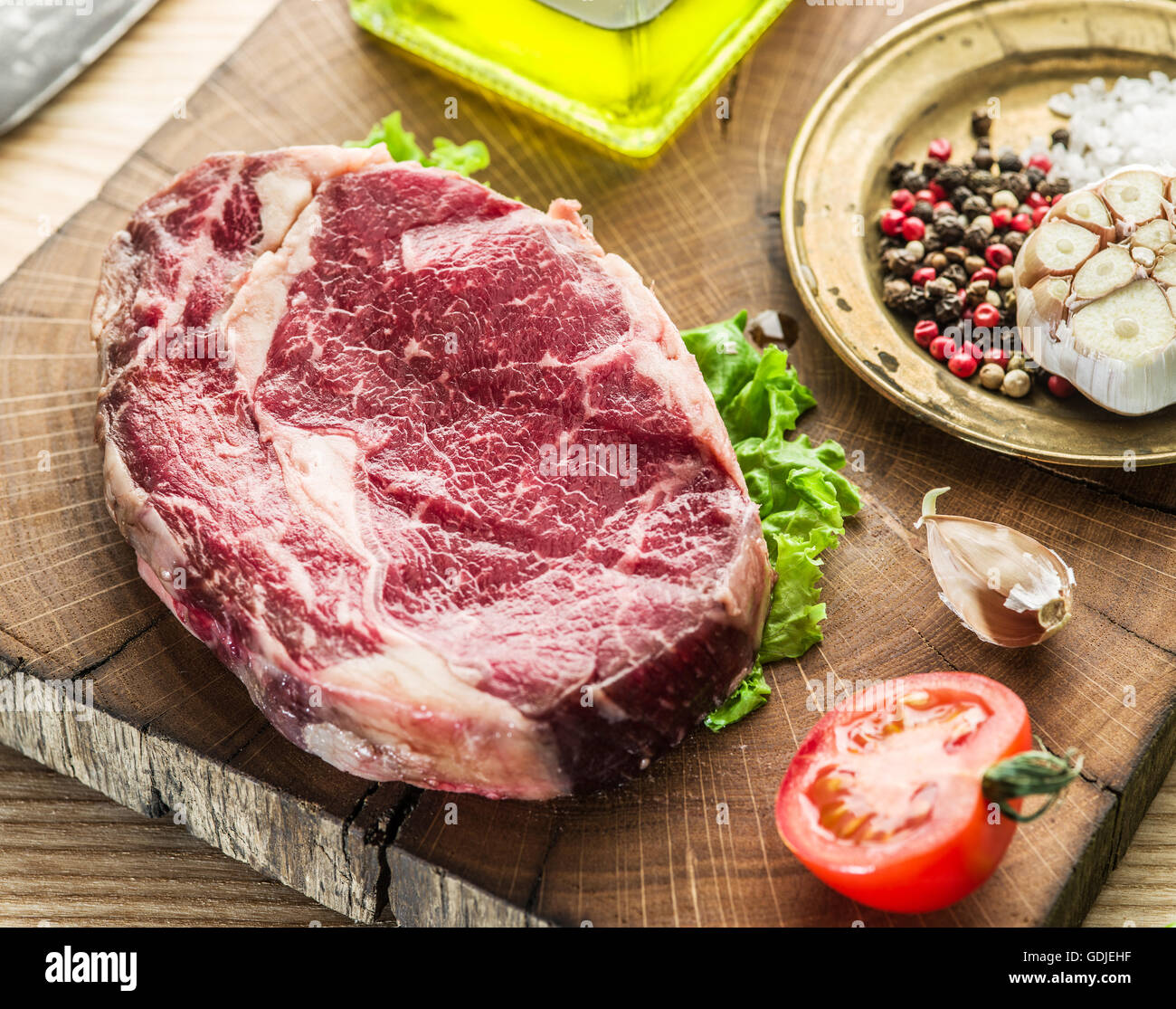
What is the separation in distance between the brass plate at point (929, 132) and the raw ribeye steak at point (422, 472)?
99 centimetres

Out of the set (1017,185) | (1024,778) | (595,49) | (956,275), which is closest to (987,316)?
(956,275)

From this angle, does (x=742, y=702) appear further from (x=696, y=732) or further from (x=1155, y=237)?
(x=1155, y=237)

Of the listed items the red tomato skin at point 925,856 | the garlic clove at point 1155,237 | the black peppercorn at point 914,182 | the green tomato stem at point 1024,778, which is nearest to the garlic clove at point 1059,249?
the garlic clove at point 1155,237

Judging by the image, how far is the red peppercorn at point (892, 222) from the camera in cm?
489

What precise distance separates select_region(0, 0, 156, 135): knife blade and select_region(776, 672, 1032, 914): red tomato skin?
4.76 m

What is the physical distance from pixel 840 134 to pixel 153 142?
9.81 feet

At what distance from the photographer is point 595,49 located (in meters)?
5.09

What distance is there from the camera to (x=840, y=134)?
5145 mm

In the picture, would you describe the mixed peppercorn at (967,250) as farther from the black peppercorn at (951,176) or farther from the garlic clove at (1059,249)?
the garlic clove at (1059,249)

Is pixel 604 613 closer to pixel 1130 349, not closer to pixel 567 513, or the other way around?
pixel 567 513

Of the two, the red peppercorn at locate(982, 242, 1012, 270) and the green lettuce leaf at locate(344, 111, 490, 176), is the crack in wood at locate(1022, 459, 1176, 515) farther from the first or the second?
the green lettuce leaf at locate(344, 111, 490, 176)

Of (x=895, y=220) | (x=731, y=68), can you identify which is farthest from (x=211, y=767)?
(x=731, y=68)

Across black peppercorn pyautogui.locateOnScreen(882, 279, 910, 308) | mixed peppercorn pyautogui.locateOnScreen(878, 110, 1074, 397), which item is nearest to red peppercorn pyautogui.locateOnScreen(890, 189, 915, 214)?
mixed peppercorn pyautogui.locateOnScreen(878, 110, 1074, 397)

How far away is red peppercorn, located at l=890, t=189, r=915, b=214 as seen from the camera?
495 centimetres
